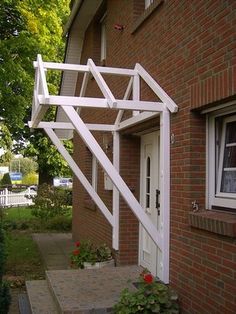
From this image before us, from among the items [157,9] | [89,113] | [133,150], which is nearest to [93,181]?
[89,113]

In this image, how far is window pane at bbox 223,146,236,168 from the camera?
4703 millimetres

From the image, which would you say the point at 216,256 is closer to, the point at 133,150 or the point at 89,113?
the point at 133,150

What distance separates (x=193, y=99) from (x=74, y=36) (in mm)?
7366

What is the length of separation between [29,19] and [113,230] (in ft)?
27.5

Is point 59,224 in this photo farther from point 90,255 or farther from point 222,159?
point 222,159

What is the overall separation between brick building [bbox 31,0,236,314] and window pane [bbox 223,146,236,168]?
0.04 feet

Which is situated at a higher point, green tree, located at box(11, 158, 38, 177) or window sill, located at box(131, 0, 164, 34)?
green tree, located at box(11, 158, 38, 177)

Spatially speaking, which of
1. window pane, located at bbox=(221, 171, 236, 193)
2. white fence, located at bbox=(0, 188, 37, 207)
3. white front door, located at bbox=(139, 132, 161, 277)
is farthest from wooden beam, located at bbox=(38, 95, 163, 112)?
white fence, located at bbox=(0, 188, 37, 207)

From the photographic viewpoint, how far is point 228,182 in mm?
4781

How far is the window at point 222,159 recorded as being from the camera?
471 cm

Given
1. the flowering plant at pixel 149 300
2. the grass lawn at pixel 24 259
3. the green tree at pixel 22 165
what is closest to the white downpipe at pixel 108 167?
the flowering plant at pixel 149 300

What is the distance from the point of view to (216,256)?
4508mm

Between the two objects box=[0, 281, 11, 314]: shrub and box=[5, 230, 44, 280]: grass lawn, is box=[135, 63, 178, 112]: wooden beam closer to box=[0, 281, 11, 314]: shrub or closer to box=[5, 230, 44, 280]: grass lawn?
box=[0, 281, 11, 314]: shrub

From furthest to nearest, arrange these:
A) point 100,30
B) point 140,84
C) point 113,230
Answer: point 100,30
point 113,230
point 140,84
